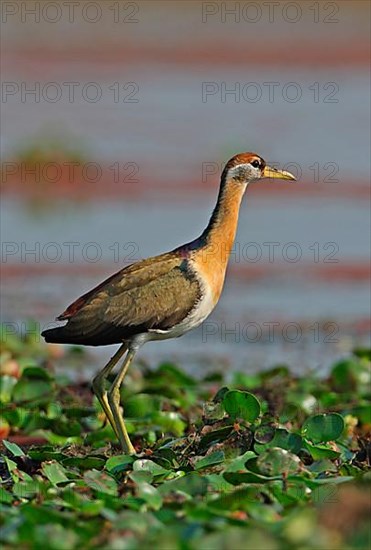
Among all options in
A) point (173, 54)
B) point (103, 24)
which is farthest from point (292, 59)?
point (103, 24)

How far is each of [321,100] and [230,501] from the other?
1949 centimetres

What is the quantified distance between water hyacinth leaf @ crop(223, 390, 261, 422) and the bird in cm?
78

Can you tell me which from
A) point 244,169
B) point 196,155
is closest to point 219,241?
point 244,169

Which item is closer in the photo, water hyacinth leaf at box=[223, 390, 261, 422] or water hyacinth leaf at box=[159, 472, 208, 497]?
water hyacinth leaf at box=[159, 472, 208, 497]

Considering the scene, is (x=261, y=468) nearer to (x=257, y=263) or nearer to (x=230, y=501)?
(x=230, y=501)

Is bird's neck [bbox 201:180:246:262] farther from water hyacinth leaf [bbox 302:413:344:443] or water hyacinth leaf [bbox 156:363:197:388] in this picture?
water hyacinth leaf [bbox 156:363:197:388]

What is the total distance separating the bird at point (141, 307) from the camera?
7793mm

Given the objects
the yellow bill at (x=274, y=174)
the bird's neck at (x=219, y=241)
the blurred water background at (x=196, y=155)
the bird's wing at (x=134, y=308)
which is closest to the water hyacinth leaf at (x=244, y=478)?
the bird's wing at (x=134, y=308)

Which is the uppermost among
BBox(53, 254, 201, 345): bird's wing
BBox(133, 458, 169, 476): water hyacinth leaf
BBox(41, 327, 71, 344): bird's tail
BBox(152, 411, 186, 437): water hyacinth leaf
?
BBox(53, 254, 201, 345): bird's wing

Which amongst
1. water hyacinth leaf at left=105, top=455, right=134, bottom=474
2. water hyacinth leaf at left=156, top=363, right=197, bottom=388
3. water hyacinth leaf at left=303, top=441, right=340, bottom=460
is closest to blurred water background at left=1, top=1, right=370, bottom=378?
water hyacinth leaf at left=156, top=363, right=197, bottom=388

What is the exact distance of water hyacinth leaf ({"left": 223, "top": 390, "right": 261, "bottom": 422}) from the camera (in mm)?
7016

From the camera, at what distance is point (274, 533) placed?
5.20 metres

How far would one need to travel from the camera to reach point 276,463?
20.7 feet

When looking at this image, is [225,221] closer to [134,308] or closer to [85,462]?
[134,308]
